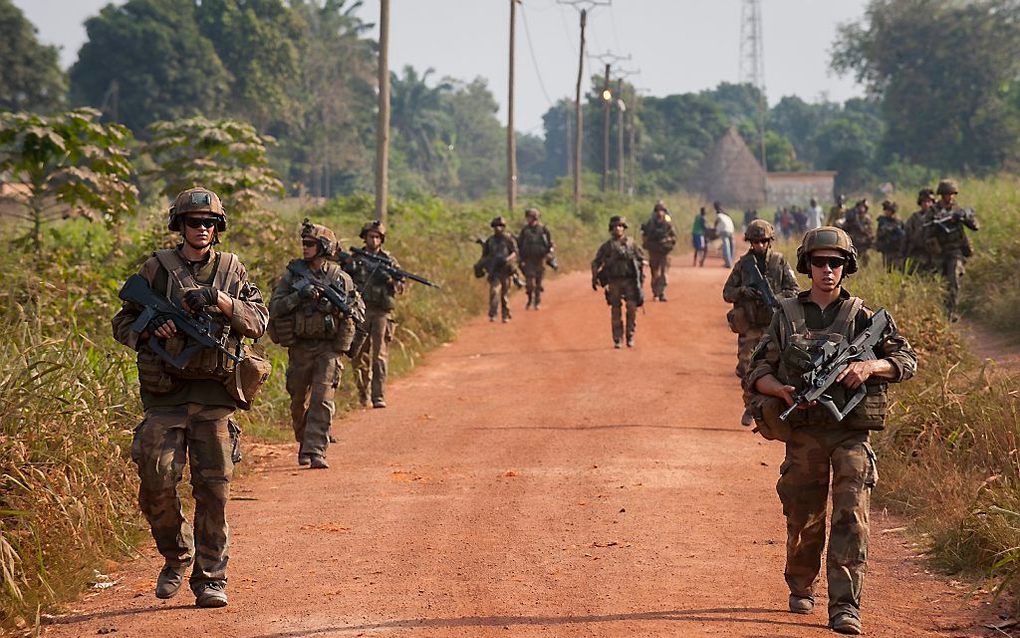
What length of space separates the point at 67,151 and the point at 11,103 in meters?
34.1

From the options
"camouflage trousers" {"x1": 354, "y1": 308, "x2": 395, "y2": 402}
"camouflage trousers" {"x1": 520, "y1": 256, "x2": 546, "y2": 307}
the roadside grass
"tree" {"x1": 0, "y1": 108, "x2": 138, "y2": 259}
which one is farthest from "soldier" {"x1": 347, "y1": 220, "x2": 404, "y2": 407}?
"camouflage trousers" {"x1": 520, "y1": 256, "x2": 546, "y2": 307}

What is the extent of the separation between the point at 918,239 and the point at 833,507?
38.9 ft

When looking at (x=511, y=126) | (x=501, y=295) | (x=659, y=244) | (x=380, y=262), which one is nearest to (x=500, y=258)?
(x=501, y=295)

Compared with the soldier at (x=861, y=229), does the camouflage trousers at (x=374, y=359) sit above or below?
below

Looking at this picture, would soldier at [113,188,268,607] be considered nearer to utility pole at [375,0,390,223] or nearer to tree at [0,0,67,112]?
utility pole at [375,0,390,223]

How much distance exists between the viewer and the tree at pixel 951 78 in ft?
197

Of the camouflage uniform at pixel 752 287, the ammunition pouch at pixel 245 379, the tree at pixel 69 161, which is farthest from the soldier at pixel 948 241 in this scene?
the ammunition pouch at pixel 245 379

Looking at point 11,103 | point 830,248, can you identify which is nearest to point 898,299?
point 830,248

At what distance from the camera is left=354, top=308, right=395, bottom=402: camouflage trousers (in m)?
13.3

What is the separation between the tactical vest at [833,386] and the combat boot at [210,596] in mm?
2833

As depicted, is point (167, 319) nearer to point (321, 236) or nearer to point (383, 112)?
point (321, 236)

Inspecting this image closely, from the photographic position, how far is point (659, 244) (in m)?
24.8

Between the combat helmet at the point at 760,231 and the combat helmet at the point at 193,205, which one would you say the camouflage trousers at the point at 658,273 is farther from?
the combat helmet at the point at 193,205

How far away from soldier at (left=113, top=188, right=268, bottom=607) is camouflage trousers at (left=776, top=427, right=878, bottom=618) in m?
2.66
